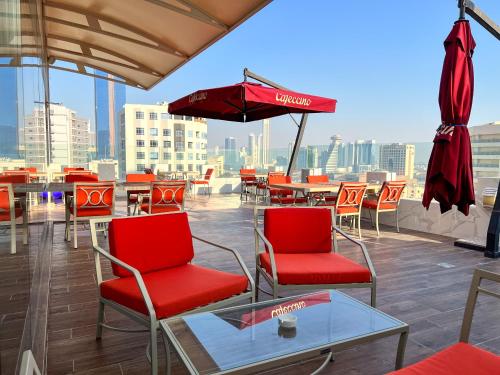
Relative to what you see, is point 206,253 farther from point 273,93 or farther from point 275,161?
point 275,161

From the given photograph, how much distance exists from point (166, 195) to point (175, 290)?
132 inches

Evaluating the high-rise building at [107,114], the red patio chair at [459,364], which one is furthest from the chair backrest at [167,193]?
the high-rise building at [107,114]

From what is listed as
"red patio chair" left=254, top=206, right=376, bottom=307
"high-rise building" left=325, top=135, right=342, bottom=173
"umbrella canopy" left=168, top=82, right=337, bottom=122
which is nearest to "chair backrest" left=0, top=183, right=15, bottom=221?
"red patio chair" left=254, top=206, right=376, bottom=307

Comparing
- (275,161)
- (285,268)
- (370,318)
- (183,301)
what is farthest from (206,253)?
(275,161)

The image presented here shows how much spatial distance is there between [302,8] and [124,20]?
20263 mm

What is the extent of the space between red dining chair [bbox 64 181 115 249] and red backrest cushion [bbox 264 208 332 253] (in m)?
2.65

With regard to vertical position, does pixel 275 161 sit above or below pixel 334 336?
above

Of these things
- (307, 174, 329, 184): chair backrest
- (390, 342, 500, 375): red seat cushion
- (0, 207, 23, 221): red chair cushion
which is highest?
(0, 207, 23, 221): red chair cushion

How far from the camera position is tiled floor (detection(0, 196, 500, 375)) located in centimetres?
209

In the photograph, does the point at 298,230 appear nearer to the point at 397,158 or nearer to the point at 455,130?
the point at 455,130

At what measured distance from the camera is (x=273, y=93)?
4086 millimetres

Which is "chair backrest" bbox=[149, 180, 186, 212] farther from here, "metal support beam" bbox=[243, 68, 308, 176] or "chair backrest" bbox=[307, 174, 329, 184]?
"metal support beam" bbox=[243, 68, 308, 176]

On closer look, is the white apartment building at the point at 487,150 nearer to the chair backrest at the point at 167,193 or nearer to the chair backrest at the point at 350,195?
the chair backrest at the point at 350,195

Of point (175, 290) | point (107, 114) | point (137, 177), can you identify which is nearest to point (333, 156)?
point (137, 177)
